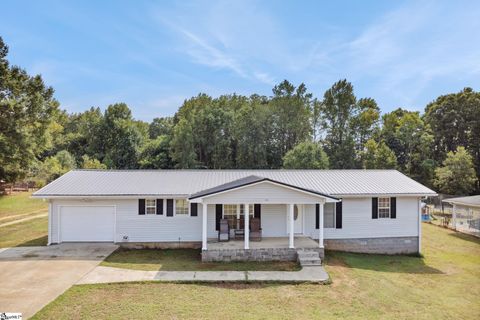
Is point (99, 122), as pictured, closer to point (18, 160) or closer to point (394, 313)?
point (18, 160)

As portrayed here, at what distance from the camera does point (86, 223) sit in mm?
15234

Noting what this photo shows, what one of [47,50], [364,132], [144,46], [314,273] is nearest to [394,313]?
[314,273]

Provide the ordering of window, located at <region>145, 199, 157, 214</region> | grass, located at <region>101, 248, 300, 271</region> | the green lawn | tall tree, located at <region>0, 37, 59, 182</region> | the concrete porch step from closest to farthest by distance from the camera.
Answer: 1. grass, located at <region>101, 248, 300, 271</region>
2. the concrete porch step
3. window, located at <region>145, 199, 157, 214</region>
4. the green lawn
5. tall tree, located at <region>0, 37, 59, 182</region>

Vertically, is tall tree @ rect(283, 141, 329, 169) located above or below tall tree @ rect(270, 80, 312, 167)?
below

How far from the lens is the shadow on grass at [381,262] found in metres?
12.9

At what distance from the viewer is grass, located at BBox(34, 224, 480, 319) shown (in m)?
8.28

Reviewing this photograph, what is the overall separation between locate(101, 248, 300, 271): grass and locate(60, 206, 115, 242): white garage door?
1.70 m

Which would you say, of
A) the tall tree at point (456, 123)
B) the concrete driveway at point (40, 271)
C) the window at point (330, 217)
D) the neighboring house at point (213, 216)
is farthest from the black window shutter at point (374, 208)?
the tall tree at point (456, 123)

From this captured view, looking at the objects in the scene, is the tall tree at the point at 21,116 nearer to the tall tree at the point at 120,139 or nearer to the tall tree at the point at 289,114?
the tall tree at the point at 120,139

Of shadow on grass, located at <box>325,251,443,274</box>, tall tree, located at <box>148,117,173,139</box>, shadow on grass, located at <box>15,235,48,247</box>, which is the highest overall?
tall tree, located at <box>148,117,173,139</box>

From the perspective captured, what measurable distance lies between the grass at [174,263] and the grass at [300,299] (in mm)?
1680

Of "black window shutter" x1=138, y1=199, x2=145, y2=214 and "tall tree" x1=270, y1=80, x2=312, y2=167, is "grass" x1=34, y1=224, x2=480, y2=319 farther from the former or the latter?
"tall tree" x1=270, y1=80, x2=312, y2=167

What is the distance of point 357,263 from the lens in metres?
13.4

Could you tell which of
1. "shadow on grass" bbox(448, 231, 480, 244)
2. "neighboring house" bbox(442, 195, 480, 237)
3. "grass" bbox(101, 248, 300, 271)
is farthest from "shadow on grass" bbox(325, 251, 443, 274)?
"neighboring house" bbox(442, 195, 480, 237)
